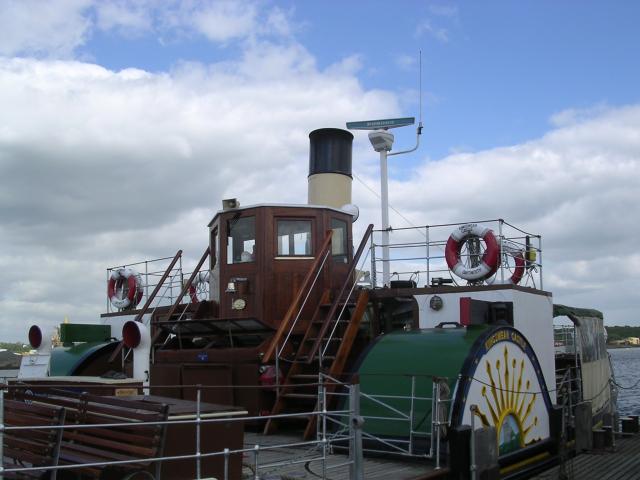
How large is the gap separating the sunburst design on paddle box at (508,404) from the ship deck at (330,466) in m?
1.11

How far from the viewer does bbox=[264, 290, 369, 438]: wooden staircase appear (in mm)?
9781

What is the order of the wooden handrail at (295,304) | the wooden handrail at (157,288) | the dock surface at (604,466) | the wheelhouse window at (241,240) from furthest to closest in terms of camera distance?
1. the wooden handrail at (157,288)
2. the wheelhouse window at (241,240)
3. the wooden handrail at (295,304)
4. the dock surface at (604,466)

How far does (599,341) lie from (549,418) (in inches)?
202

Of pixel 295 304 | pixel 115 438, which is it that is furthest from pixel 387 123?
pixel 115 438

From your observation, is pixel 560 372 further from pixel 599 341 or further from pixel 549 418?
pixel 549 418

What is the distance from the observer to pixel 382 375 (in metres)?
8.62

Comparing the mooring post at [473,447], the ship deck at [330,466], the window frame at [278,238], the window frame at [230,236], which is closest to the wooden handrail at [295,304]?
the window frame at [278,238]

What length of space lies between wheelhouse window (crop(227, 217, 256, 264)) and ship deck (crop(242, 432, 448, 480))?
3504 millimetres

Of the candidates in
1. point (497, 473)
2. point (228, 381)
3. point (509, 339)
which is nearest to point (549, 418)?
point (509, 339)

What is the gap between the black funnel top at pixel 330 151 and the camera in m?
14.5

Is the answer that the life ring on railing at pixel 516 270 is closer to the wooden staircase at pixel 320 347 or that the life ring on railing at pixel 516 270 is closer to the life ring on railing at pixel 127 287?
the wooden staircase at pixel 320 347

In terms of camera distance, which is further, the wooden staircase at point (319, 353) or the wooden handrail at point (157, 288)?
the wooden handrail at point (157, 288)

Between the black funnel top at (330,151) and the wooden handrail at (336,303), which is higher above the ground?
the black funnel top at (330,151)

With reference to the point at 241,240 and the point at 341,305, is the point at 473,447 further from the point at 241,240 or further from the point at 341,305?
the point at 241,240
